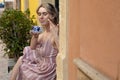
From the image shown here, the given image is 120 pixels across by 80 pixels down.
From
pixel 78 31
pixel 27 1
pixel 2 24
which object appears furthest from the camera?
pixel 27 1

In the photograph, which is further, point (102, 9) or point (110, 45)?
point (102, 9)

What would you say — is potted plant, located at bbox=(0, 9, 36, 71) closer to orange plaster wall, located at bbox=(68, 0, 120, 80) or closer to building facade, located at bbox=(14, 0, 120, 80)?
building facade, located at bbox=(14, 0, 120, 80)

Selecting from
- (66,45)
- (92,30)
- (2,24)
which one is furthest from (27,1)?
(92,30)

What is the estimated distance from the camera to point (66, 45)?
2.98 metres

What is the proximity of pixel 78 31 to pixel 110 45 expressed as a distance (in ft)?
2.82

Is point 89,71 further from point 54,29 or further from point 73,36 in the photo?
point 54,29

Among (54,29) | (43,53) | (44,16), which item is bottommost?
(43,53)

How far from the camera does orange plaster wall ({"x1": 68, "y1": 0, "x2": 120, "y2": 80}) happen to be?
5.92 ft

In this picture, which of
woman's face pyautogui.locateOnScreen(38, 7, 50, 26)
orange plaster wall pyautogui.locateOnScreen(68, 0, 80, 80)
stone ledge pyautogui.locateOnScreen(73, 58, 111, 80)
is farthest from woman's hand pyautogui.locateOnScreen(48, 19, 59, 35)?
stone ledge pyautogui.locateOnScreen(73, 58, 111, 80)

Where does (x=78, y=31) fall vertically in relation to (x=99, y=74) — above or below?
above

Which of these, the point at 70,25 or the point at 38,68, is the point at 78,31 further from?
the point at 38,68

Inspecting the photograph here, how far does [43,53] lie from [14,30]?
7.84 ft

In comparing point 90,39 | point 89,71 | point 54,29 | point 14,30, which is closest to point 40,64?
point 54,29

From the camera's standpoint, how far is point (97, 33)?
2.11 meters
